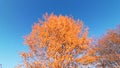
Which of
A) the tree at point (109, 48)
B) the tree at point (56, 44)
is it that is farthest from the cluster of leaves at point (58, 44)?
the tree at point (109, 48)

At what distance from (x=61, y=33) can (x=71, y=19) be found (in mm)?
1474

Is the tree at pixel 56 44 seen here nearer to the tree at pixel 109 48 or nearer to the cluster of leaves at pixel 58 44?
the cluster of leaves at pixel 58 44

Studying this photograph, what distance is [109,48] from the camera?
90.0ft

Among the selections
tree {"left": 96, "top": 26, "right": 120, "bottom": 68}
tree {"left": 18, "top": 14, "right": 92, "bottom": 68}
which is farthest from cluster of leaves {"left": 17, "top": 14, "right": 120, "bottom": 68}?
tree {"left": 96, "top": 26, "right": 120, "bottom": 68}

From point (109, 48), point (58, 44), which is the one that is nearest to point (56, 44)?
point (58, 44)

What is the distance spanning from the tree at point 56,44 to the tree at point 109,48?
1389cm

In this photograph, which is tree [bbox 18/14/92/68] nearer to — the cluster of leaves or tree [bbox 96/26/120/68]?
the cluster of leaves

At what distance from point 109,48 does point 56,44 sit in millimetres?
15672

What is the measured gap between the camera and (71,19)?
14.5 m

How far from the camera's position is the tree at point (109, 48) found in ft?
88.9

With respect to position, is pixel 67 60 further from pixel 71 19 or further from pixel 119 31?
pixel 119 31

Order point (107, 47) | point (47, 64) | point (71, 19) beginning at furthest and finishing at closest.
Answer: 1. point (107, 47)
2. point (71, 19)
3. point (47, 64)

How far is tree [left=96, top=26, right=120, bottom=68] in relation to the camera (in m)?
27.1

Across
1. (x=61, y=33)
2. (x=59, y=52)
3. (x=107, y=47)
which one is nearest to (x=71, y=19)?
(x=61, y=33)
